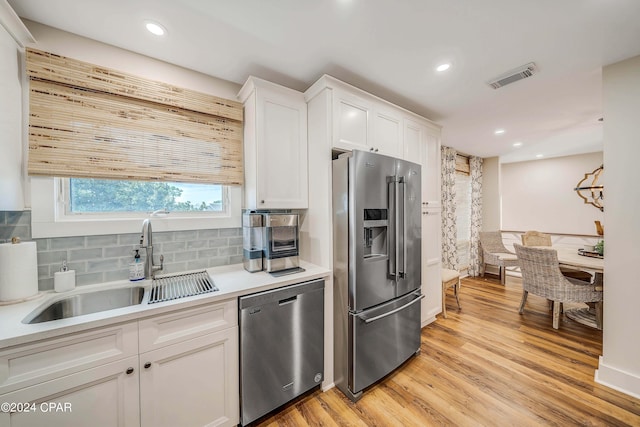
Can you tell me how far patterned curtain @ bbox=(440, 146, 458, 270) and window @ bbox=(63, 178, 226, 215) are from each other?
A: 382 cm

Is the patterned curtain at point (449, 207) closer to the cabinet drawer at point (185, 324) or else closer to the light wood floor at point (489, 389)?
the light wood floor at point (489, 389)

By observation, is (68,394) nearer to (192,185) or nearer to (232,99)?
(192,185)

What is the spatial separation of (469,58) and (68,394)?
3.15 metres

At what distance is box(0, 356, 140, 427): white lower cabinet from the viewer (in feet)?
3.15

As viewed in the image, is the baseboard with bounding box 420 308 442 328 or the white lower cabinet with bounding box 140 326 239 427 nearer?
the white lower cabinet with bounding box 140 326 239 427

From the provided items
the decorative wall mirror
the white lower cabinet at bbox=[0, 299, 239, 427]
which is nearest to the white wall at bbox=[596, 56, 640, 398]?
the decorative wall mirror

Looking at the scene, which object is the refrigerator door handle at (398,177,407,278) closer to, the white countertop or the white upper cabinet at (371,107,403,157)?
the white upper cabinet at (371,107,403,157)

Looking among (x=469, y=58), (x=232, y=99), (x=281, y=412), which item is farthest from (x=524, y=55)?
(x=281, y=412)

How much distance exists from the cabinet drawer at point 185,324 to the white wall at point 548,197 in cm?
690

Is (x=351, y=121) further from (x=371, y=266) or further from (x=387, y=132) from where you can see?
(x=371, y=266)

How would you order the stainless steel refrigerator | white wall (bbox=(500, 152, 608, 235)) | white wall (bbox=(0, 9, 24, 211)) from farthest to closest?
white wall (bbox=(500, 152, 608, 235))
the stainless steel refrigerator
white wall (bbox=(0, 9, 24, 211))

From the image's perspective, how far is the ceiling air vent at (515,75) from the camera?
1883 millimetres

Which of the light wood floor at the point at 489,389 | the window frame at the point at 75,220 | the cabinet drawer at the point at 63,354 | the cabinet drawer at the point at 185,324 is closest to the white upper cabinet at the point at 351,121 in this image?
the window frame at the point at 75,220

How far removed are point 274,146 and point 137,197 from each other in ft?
3.68
